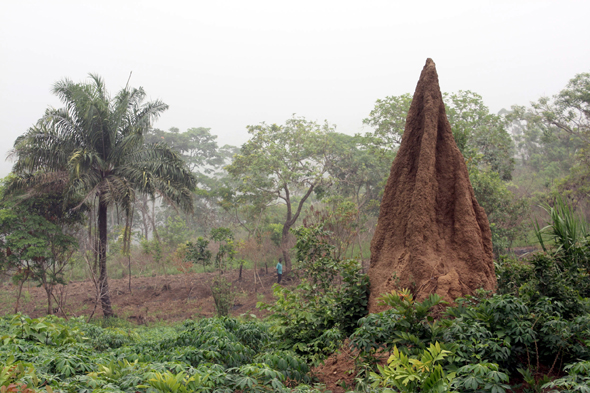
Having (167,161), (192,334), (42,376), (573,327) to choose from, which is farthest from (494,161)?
(42,376)

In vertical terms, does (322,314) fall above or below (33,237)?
below

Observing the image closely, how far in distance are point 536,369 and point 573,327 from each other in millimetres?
522

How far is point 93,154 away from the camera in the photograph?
37.3 feet

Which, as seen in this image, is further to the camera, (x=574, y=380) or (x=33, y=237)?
(x=33, y=237)

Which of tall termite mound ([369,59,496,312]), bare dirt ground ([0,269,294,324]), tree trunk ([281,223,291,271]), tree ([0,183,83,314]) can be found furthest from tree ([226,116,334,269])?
tall termite mound ([369,59,496,312])

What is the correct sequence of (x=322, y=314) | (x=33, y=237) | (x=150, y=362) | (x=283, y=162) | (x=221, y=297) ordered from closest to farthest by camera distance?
(x=150, y=362) < (x=322, y=314) < (x=221, y=297) < (x=33, y=237) < (x=283, y=162)

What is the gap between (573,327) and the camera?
132 inches

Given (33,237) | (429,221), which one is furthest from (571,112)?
(33,237)

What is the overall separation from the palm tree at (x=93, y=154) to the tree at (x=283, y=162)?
506 centimetres

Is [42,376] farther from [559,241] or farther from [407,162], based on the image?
[559,241]

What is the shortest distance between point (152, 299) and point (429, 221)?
43.1 feet

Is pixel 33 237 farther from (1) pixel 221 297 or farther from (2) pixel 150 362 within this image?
(2) pixel 150 362

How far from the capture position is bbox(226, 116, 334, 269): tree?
1686 cm

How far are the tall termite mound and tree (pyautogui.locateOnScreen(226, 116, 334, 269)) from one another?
439 inches
